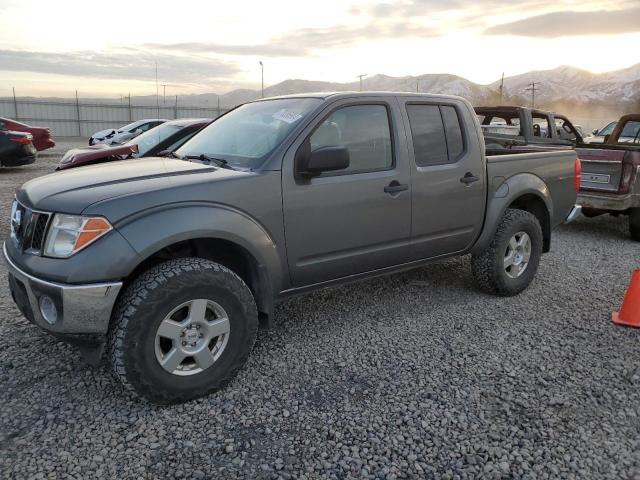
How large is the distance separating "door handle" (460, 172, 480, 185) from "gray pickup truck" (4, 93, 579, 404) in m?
0.02

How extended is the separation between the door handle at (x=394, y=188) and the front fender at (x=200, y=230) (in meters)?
1.03

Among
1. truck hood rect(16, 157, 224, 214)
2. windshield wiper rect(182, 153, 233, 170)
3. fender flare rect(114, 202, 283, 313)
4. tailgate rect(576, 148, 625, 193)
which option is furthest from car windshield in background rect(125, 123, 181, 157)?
tailgate rect(576, 148, 625, 193)

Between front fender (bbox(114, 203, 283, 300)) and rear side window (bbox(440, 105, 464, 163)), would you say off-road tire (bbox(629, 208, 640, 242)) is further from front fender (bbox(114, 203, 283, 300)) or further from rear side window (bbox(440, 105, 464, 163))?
front fender (bbox(114, 203, 283, 300))

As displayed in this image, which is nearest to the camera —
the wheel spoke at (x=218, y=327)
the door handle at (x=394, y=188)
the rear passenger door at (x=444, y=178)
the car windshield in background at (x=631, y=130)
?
the wheel spoke at (x=218, y=327)

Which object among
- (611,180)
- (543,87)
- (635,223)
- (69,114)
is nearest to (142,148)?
(611,180)

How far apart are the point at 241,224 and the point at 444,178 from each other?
1.86 meters

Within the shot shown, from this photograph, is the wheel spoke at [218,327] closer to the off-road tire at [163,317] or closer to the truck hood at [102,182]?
the off-road tire at [163,317]

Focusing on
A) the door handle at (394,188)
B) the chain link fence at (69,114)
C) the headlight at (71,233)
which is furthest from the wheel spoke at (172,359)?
the chain link fence at (69,114)

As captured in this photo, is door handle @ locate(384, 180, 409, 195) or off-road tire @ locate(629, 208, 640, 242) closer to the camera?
door handle @ locate(384, 180, 409, 195)

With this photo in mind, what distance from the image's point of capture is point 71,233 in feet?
9.20

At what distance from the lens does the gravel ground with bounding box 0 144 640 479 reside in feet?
8.65

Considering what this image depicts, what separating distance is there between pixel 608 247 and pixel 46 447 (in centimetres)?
718

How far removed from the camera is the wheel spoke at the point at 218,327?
3105 millimetres

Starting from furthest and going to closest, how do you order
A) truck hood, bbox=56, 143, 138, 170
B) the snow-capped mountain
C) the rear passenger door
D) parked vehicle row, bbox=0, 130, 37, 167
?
the snow-capped mountain
parked vehicle row, bbox=0, 130, 37, 167
truck hood, bbox=56, 143, 138, 170
the rear passenger door
